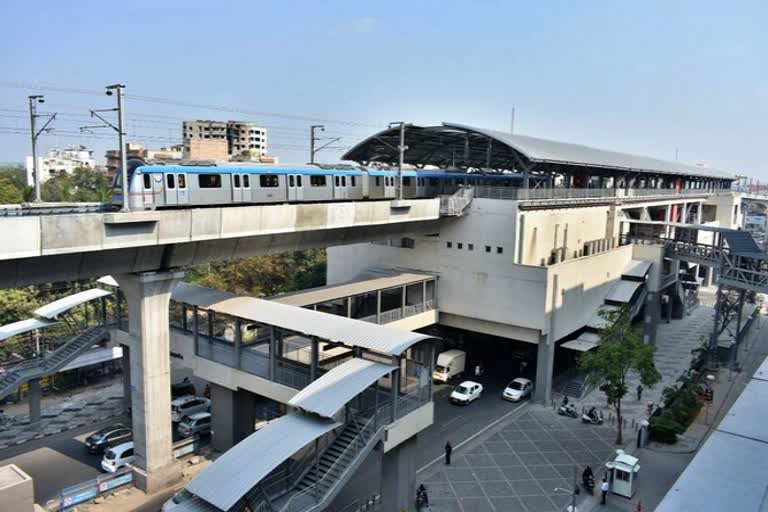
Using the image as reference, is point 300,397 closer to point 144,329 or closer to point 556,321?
point 144,329

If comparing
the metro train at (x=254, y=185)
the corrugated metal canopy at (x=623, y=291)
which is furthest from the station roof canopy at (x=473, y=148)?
the corrugated metal canopy at (x=623, y=291)

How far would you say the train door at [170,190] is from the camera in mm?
23766

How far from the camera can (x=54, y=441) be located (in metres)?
29.2

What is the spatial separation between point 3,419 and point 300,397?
75.7 feet

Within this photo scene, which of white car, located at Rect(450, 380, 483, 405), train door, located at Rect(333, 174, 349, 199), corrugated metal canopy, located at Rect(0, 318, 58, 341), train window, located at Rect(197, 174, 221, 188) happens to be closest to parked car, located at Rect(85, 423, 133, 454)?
corrugated metal canopy, located at Rect(0, 318, 58, 341)

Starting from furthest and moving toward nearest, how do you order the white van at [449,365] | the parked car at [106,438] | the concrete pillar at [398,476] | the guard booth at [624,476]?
the white van at [449,365]
the parked car at [106,438]
the guard booth at [624,476]
the concrete pillar at [398,476]

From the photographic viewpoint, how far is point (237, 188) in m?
27.0

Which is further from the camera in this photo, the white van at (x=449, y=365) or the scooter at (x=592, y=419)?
the white van at (x=449, y=365)

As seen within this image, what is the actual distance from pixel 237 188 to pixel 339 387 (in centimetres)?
1250

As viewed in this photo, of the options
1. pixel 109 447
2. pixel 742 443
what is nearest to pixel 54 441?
pixel 109 447

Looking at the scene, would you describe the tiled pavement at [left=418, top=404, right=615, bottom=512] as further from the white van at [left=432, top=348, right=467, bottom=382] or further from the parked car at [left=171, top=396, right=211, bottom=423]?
the parked car at [left=171, top=396, right=211, bottom=423]

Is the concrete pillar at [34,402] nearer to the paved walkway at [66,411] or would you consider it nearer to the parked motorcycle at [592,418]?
the paved walkway at [66,411]

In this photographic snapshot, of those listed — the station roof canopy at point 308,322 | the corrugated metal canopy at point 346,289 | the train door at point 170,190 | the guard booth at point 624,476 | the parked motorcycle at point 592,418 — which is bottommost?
the parked motorcycle at point 592,418

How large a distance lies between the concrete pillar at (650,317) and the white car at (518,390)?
45.7ft
